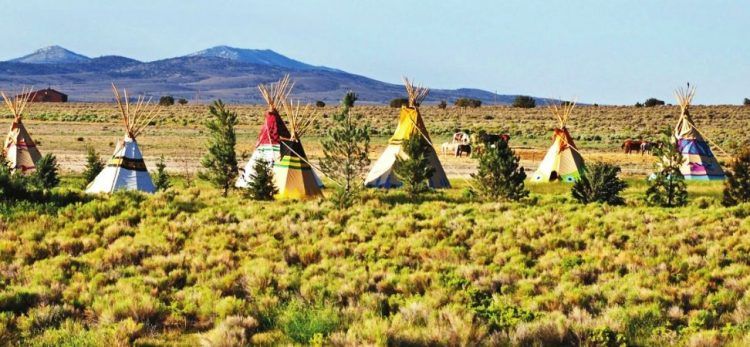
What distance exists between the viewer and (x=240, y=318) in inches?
374

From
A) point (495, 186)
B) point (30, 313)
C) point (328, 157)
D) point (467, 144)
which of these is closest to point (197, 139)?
point (467, 144)

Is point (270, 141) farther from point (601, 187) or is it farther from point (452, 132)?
point (452, 132)

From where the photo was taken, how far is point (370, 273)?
39.8 feet

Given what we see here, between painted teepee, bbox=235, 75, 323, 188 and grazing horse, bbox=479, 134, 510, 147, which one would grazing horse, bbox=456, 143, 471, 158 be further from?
grazing horse, bbox=479, 134, 510, 147

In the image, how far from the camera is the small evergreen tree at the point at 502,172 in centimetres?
1945

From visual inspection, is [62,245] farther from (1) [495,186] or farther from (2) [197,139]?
(2) [197,139]

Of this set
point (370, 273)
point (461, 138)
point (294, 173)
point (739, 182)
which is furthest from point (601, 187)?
point (461, 138)

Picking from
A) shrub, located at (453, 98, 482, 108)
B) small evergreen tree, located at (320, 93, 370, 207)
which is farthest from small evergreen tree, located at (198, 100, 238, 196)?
shrub, located at (453, 98, 482, 108)

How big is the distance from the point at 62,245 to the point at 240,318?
5694 millimetres

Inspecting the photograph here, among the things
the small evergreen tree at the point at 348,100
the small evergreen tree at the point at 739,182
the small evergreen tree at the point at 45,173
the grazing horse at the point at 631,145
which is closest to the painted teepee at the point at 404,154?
the small evergreen tree at the point at 348,100

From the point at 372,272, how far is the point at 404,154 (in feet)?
Result: 41.0

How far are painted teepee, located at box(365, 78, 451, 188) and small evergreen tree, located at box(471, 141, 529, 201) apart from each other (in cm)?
435

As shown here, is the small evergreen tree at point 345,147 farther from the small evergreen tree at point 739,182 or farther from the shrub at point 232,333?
the shrub at point 232,333

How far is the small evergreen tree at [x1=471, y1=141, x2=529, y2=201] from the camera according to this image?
19453mm
